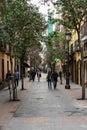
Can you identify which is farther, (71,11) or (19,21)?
(19,21)

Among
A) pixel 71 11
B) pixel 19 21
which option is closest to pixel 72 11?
pixel 71 11

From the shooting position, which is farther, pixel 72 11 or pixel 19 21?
pixel 19 21

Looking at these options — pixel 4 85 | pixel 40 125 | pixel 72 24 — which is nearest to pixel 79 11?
pixel 72 24

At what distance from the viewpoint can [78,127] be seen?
1356cm

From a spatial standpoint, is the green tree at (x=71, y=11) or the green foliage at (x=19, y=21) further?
the green foliage at (x=19, y=21)

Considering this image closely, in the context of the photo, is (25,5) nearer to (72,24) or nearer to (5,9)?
(5,9)

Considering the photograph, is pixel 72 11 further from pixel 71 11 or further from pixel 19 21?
pixel 19 21

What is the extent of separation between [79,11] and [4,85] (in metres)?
17.1

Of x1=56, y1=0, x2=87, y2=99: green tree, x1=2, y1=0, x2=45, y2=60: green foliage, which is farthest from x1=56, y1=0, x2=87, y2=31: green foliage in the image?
x1=2, y1=0, x2=45, y2=60: green foliage

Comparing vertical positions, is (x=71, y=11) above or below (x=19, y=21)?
above

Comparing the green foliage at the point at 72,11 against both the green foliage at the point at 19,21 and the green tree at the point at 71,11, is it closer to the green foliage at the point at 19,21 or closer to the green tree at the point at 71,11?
the green tree at the point at 71,11

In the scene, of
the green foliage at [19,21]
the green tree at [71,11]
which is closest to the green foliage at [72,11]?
the green tree at [71,11]

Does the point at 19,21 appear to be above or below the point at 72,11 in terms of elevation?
below

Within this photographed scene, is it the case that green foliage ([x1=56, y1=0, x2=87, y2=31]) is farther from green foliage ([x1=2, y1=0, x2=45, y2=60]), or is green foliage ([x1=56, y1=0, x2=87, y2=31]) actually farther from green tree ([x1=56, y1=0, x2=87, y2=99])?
green foliage ([x1=2, y1=0, x2=45, y2=60])
